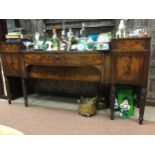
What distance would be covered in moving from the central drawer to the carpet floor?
0.68 meters

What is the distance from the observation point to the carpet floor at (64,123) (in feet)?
6.01

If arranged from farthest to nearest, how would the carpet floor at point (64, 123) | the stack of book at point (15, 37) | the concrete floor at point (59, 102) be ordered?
the stack of book at point (15, 37) → the concrete floor at point (59, 102) → the carpet floor at point (64, 123)

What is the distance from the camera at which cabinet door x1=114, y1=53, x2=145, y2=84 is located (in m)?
1.80

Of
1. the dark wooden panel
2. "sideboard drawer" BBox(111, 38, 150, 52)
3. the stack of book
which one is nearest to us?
"sideboard drawer" BBox(111, 38, 150, 52)

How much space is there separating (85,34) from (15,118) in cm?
149

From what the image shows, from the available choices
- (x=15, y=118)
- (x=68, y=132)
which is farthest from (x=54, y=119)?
(x=15, y=118)

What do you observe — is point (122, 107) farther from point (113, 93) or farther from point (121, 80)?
point (121, 80)

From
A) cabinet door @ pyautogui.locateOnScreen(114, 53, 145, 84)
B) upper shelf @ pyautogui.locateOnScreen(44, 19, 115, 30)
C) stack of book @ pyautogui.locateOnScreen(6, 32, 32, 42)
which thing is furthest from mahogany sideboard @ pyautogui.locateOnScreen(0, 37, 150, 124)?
upper shelf @ pyautogui.locateOnScreen(44, 19, 115, 30)

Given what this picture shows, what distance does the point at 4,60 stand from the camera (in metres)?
2.47

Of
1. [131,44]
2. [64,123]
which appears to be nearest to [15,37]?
[64,123]

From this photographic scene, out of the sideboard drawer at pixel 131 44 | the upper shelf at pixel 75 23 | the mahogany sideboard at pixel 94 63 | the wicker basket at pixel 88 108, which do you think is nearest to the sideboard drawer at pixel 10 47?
the mahogany sideboard at pixel 94 63

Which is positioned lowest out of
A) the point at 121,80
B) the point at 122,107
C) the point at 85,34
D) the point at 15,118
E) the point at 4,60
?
the point at 15,118

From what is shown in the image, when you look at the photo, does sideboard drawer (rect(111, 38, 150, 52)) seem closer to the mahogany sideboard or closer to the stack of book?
the mahogany sideboard

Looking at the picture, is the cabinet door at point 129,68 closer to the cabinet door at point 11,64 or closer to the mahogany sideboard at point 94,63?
the mahogany sideboard at point 94,63
